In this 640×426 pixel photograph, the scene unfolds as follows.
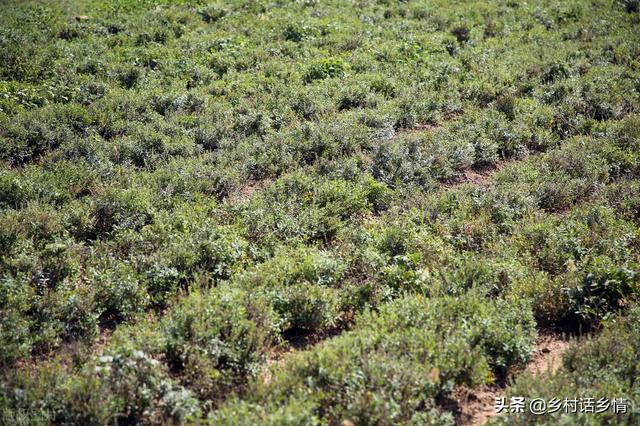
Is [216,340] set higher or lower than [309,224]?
lower

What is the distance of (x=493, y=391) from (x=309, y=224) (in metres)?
3.55

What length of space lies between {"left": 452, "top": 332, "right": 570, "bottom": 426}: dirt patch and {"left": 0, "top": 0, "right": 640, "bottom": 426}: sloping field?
3 cm

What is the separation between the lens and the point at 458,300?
23.6 feet

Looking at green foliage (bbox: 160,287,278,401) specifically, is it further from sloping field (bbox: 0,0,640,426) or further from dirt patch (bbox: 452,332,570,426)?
dirt patch (bbox: 452,332,570,426)

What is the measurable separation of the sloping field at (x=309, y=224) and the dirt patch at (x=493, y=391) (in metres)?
0.03

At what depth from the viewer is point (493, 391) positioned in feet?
21.5

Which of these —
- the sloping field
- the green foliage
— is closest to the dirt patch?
the sloping field

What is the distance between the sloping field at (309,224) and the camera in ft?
19.9

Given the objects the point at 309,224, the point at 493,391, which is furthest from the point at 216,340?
the point at 493,391

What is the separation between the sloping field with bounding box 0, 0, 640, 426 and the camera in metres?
6.05

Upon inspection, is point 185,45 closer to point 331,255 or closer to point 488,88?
point 488,88

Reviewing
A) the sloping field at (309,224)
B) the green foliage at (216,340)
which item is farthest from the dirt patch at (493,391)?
the green foliage at (216,340)

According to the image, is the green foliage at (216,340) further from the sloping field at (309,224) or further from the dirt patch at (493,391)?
the dirt patch at (493,391)

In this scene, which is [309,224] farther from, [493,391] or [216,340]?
[493,391]
